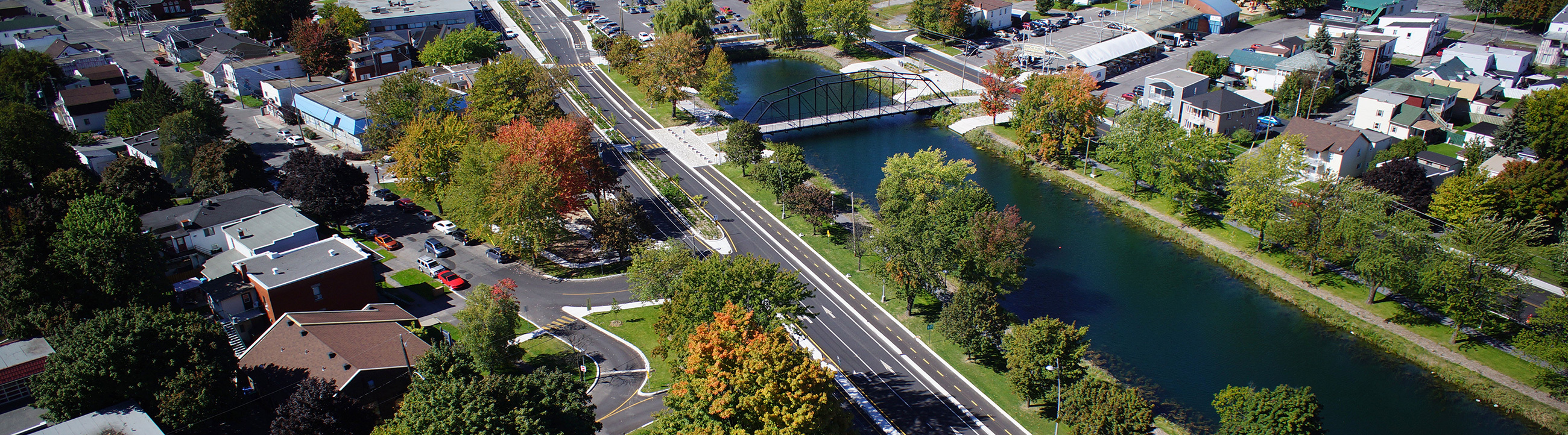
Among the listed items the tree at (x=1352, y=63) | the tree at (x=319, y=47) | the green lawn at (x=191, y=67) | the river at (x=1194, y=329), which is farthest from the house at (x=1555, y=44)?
the green lawn at (x=191, y=67)

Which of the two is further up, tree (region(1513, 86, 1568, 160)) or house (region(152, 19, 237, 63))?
house (region(152, 19, 237, 63))

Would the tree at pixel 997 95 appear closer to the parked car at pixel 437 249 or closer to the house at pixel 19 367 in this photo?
the parked car at pixel 437 249

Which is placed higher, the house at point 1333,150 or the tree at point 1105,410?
the house at point 1333,150

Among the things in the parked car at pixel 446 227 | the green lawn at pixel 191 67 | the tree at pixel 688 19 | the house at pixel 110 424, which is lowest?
the parked car at pixel 446 227

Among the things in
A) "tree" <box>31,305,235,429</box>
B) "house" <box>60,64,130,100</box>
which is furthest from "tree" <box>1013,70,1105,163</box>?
"house" <box>60,64,130,100</box>

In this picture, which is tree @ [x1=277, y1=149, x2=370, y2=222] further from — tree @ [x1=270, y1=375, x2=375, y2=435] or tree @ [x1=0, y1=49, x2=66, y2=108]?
tree @ [x1=0, y1=49, x2=66, y2=108]

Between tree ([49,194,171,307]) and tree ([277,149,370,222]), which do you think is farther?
tree ([277,149,370,222])

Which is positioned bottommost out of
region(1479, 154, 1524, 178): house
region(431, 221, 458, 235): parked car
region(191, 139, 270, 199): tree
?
region(431, 221, 458, 235): parked car
